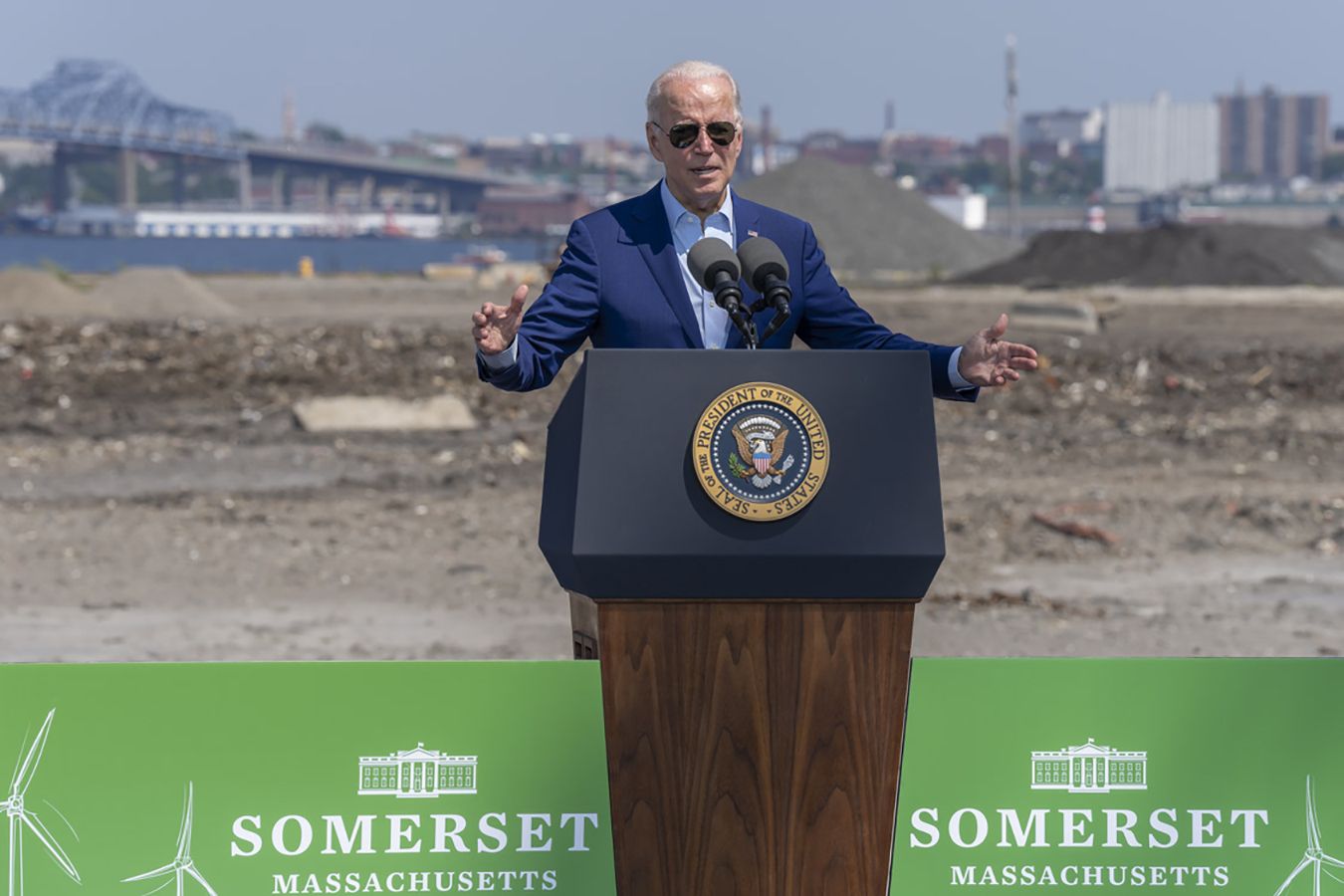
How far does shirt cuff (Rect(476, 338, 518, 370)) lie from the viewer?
133 inches

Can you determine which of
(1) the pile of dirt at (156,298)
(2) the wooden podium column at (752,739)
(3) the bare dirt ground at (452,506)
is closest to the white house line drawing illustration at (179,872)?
(2) the wooden podium column at (752,739)

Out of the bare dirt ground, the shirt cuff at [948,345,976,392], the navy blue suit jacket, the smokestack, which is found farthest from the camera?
the smokestack

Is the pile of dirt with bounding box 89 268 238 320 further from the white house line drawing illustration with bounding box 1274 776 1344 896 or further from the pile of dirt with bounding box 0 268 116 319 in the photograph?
the white house line drawing illustration with bounding box 1274 776 1344 896

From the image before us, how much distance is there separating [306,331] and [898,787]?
2300 cm

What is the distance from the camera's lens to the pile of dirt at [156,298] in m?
32.3

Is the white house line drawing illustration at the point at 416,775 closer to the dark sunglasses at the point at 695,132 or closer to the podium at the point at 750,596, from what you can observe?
the podium at the point at 750,596

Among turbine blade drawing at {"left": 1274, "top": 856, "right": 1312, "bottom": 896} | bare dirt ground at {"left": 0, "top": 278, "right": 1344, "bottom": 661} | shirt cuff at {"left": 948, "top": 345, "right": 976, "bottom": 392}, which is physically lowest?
bare dirt ground at {"left": 0, "top": 278, "right": 1344, "bottom": 661}

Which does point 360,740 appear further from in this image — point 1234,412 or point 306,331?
point 306,331

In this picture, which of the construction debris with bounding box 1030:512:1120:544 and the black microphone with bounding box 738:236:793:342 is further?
the construction debris with bounding box 1030:512:1120:544

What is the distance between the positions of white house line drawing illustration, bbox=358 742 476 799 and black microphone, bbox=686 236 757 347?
0.91 m

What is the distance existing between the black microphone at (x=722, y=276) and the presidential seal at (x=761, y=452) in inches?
8.0

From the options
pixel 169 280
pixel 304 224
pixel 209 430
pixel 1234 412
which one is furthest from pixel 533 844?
pixel 304 224

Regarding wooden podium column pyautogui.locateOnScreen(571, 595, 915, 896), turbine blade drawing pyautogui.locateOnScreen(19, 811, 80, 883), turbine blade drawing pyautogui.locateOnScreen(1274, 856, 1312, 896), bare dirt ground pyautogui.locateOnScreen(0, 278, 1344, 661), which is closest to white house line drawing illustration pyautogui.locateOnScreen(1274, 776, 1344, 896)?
turbine blade drawing pyautogui.locateOnScreen(1274, 856, 1312, 896)

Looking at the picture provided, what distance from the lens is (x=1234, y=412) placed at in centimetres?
1998
